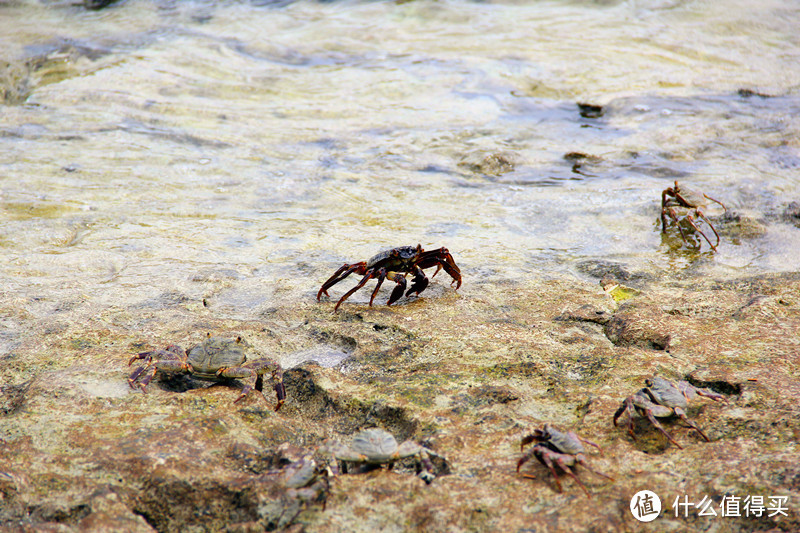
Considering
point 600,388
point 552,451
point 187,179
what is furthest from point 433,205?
point 552,451

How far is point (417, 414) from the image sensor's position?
3230 millimetres

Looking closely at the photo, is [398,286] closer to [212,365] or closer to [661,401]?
[212,365]

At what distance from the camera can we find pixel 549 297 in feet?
16.0

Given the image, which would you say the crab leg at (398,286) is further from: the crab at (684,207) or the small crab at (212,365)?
the crab at (684,207)

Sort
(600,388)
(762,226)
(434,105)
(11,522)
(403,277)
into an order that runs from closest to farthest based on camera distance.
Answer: (11,522) → (600,388) → (403,277) → (762,226) → (434,105)

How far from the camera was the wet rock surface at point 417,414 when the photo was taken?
101 inches

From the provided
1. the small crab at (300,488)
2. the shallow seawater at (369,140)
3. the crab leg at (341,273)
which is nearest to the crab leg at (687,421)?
the small crab at (300,488)

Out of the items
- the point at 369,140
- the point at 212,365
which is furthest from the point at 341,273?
the point at 369,140

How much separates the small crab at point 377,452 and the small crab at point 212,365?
31.9 inches

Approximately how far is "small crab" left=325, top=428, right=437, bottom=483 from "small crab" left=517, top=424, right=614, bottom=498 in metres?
0.46

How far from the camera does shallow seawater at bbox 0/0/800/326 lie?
5.91 m

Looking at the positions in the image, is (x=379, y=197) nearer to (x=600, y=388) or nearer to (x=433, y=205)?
(x=433, y=205)

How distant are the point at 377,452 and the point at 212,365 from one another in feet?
4.44

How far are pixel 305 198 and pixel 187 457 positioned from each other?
16.5 ft
